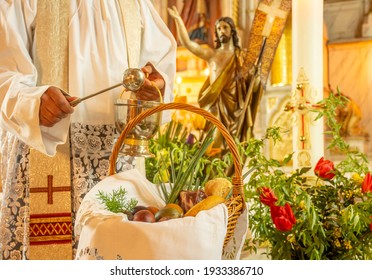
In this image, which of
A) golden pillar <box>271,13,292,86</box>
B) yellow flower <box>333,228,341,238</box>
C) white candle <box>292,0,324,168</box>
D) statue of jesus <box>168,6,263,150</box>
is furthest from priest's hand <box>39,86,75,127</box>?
golden pillar <box>271,13,292,86</box>

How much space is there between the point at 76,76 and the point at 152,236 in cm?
78

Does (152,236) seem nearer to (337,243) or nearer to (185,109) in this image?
(185,109)

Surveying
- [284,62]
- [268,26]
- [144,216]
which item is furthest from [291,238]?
[284,62]

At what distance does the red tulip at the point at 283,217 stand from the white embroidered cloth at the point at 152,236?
27.7 inches

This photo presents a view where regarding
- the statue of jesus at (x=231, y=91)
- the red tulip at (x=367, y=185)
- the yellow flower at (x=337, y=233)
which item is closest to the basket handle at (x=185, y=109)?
the red tulip at (x=367, y=185)

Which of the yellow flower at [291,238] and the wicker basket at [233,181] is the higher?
the wicker basket at [233,181]

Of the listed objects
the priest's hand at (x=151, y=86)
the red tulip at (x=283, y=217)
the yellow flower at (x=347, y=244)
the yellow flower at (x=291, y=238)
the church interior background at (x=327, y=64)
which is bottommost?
the yellow flower at (x=347, y=244)

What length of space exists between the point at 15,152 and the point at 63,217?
238mm

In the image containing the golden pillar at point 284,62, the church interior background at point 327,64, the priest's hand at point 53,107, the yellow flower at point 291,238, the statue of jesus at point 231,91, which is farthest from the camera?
the golden pillar at point 284,62

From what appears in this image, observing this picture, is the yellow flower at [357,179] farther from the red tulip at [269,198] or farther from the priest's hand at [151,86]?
the priest's hand at [151,86]

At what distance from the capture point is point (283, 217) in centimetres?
195

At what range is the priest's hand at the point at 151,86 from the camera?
1.74 meters

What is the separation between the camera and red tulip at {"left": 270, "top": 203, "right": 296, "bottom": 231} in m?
1.95

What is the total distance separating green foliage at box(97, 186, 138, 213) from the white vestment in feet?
1.13
